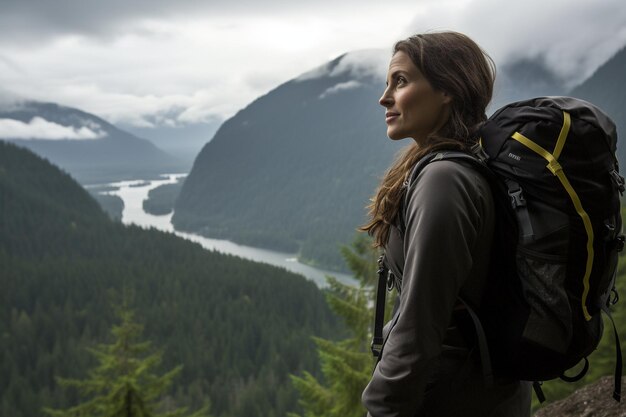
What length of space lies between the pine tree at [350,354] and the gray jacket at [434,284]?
10.1 m

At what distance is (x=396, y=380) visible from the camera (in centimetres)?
205

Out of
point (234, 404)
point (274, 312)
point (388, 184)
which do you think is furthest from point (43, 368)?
point (388, 184)

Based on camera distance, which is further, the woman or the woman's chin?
the woman's chin

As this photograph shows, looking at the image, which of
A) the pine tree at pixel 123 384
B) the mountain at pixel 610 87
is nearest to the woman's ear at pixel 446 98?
the pine tree at pixel 123 384

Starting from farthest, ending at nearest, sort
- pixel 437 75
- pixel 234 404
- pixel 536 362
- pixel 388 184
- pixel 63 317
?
pixel 63 317, pixel 234 404, pixel 388 184, pixel 437 75, pixel 536 362

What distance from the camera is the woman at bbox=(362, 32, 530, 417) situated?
199 cm

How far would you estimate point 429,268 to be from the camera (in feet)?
6.51

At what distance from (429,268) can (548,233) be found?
1.47 ft

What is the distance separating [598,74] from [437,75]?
520 feet

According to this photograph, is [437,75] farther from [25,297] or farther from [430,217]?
[25,297]

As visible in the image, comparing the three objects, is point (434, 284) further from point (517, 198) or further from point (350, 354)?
point (350, 354)

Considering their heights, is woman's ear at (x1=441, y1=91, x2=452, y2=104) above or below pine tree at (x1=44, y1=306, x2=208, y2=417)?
above

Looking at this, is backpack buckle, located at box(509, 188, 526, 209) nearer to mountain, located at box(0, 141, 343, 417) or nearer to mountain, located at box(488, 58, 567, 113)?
mountain, located at box(0, 141, 343, 417)

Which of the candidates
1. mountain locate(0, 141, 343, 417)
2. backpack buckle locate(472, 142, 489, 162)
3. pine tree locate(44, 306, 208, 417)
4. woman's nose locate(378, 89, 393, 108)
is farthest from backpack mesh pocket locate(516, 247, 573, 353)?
mountain locate(0, 141, 343, 417)
